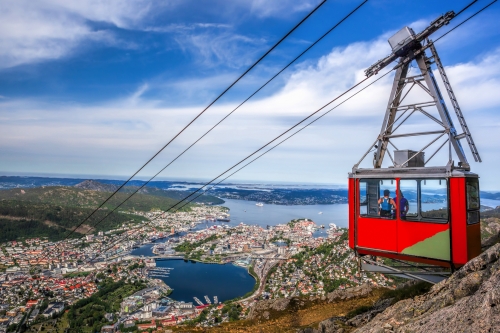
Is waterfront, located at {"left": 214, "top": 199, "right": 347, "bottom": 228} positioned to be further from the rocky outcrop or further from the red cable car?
the red cable car

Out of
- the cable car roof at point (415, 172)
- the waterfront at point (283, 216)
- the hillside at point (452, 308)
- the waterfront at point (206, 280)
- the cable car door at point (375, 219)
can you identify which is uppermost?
the cable car roof at point (415, 172)

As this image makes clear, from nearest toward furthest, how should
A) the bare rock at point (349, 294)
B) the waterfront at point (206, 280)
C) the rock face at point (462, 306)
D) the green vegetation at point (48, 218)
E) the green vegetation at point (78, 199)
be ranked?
the rock face at point (462, 306) < the bare rock at point (349, 294) < the waterfront at point (206, 280) < the green vegetation at point (48, 218) < the green vegetation at point (78, 199)

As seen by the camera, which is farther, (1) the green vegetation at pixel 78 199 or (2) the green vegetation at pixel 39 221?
(1) the green vegetation at pixel 78 199

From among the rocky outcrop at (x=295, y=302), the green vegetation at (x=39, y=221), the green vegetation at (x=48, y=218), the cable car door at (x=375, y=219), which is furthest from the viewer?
the green vegetation at (x=48, y=218)

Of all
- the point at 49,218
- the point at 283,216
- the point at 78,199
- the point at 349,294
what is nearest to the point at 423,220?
the point at 349,294

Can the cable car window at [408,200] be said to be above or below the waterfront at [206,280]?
above

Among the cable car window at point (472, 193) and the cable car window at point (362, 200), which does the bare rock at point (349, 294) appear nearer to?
the cable car window at point (362, 200)

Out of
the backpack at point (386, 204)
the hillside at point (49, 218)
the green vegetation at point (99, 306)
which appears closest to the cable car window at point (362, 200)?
the backpack at point (386, 204)

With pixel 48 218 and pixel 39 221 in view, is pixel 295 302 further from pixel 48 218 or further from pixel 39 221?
pixel 48 218
